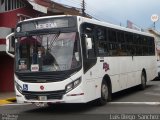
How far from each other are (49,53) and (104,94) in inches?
123

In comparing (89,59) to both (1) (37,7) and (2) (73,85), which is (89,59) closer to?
(2) (73,85)

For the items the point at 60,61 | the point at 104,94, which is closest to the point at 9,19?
the point at 104,94

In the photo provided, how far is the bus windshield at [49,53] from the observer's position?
13.5 meters

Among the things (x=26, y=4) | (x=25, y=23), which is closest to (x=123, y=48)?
(x=25, y=23)

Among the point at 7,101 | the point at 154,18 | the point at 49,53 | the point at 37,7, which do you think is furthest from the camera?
the point at 154,18

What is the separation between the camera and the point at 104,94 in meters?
15.8

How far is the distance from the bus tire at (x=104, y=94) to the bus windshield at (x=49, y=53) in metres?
2.39

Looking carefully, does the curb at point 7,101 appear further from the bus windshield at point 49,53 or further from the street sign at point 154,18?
the street sign at point 154,18

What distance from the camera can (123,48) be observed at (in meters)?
18.5

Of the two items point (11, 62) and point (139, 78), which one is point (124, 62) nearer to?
point (139, 78)

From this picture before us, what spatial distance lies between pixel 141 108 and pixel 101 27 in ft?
11.1

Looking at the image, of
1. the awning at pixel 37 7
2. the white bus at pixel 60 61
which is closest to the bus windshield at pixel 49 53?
the white bus at pixel 60 61

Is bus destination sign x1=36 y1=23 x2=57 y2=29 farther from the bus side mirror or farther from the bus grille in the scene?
the bus grille

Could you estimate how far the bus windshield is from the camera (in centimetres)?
1354
